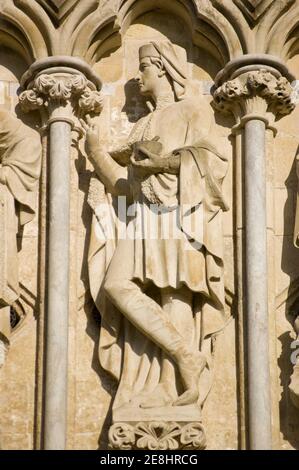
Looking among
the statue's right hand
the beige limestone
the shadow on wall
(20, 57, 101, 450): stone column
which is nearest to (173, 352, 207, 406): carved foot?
the beige limestone

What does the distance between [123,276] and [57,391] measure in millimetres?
906

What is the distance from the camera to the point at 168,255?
493 inches

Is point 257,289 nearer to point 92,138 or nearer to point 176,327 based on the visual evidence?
point 176,327

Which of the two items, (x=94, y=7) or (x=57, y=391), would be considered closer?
(x=57, y=391)

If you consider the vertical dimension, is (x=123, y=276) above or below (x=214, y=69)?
below

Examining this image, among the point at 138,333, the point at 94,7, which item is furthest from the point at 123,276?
the point at 94,7

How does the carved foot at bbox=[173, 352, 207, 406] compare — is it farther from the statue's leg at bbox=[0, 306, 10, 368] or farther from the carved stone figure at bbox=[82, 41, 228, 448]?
the statue's leg at bbox=[0, 306, 10, 368]

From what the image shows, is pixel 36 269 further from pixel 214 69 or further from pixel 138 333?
pixel 214 69

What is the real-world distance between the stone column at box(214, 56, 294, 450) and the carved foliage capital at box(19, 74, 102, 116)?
92 centimetres

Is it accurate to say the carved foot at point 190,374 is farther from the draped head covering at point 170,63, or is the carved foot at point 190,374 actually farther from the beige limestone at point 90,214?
the draped head covering at point 170,63

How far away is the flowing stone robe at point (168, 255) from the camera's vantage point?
1243 cm

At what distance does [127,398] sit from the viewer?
12320 mm

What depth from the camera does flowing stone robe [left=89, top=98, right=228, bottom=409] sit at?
40.8ft
